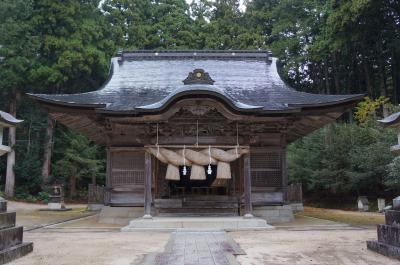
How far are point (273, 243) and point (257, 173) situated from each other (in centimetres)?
527

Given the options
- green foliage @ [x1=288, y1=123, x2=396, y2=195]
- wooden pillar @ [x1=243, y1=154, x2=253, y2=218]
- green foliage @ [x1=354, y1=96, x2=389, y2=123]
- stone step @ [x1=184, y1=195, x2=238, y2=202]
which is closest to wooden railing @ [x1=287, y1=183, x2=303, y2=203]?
green foliage @ [x1=288, y1=123, x2=396, y2=195]

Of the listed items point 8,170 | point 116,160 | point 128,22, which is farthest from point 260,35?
point 116,160

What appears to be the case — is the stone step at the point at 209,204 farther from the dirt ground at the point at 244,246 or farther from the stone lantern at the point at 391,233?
the stone lantern at the point at 391,233

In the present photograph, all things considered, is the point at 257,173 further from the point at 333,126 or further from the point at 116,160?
the point at 333,126

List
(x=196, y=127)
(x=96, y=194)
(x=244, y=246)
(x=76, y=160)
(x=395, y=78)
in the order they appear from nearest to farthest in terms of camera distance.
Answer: (x=244, y=246) → (x=196, y=127) → (x=96, y=194) → (x=76, y=160) → (x=395, y=78)

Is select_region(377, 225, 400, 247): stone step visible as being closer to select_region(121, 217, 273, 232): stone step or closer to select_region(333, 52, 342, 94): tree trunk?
select_region(121, 217, 273, 232): stone step

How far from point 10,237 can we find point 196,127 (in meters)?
6.67

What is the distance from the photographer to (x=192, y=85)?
1127 centimetres

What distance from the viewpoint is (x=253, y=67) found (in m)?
15.5

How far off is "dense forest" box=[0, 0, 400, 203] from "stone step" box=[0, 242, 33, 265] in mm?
16083

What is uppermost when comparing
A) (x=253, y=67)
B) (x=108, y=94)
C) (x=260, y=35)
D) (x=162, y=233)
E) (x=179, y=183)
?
(x=260, y=35)

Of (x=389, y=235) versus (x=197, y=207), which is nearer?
(x=389, y=235)

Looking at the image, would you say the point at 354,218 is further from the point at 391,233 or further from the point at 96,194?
the point at 96,194

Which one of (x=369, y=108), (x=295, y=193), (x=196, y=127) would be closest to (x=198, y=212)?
(x=196, y=127)
